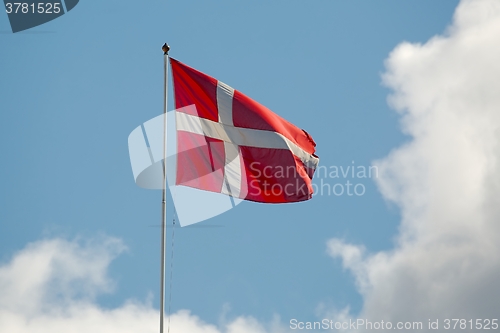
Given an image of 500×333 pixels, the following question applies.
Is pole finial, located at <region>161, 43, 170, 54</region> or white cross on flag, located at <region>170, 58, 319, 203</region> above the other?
pole finial, located at <region>161, 43, 170, 54</region>

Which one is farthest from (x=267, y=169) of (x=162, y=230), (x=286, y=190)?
(x=162, y=230)

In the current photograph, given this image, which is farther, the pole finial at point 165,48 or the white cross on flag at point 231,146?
the white cross on flag at point 231,146

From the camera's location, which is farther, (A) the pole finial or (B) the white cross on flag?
(B) the white cross on flag

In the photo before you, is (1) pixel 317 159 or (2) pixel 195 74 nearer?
(2) pixel 195 74

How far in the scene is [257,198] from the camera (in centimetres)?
3225

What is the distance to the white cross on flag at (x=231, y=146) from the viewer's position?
31859 mm

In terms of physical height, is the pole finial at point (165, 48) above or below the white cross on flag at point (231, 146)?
above

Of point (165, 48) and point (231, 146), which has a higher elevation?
point (165, 48)

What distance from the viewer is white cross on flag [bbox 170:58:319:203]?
105ft

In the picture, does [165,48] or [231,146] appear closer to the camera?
[165,48]

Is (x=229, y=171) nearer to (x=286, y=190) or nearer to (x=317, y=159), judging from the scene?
(x=286, y=190)

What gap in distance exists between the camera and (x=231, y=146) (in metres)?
32.9

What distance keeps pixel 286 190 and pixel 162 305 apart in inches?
261

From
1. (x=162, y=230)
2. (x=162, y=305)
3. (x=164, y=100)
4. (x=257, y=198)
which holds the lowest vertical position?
(x=162, y=305)
